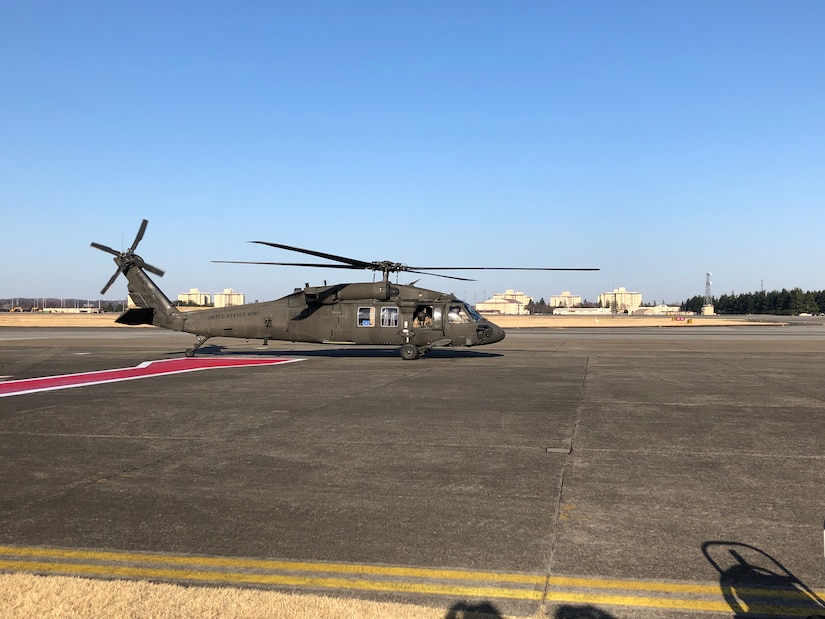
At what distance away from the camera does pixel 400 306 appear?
2495 centimetres

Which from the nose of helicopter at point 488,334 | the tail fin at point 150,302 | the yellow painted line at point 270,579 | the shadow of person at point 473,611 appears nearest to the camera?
the shadow of person at point 473,611

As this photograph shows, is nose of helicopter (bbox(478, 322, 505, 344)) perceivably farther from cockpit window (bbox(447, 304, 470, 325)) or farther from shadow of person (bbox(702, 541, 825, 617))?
shadow of person (bbox(702, 541, 825, 617))

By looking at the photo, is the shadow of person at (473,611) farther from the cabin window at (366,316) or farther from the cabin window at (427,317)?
Answer: the cabin window at (366,316)

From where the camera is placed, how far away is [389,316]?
25.0 metres

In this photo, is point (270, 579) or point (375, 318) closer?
point (270, 579)

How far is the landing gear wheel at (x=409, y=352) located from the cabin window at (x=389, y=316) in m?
1.07

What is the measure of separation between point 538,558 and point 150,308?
26.5 metres

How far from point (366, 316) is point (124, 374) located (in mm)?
9469

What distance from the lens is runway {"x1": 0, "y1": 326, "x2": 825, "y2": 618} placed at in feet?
15.2

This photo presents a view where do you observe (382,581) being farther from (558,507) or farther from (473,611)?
(558,507)

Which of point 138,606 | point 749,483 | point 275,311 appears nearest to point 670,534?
point 749,483

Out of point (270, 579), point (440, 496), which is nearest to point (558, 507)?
point (440, 496)

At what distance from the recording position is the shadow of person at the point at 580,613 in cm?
405

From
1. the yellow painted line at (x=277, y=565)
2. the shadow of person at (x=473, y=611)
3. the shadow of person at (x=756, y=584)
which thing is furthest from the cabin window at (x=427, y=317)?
the shadow of person at (x=473, y=611)
